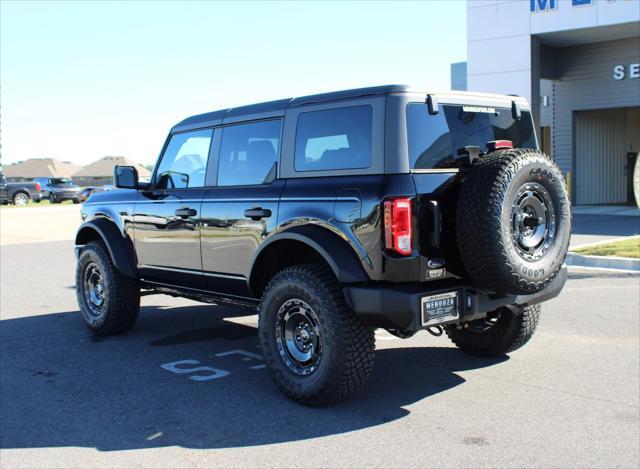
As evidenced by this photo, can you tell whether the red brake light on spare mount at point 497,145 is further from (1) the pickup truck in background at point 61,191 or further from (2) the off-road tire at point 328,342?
(1) the pickup truck in background at point 61,191

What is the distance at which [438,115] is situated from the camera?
4660 mm

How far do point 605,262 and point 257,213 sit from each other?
7.59 metres

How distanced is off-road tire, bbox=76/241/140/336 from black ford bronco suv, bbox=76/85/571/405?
1267 mm

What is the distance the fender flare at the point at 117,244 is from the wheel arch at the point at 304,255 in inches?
71.6

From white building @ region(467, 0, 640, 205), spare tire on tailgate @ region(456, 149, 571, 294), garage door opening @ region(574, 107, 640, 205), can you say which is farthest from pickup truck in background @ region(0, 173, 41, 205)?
spare tire on tailgate @ region(456, 149, 571, 294)

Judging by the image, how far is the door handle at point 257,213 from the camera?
16.6ft

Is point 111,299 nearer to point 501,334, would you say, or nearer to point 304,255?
point 304,255

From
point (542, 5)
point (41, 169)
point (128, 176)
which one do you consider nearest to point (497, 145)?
point (128, 176)

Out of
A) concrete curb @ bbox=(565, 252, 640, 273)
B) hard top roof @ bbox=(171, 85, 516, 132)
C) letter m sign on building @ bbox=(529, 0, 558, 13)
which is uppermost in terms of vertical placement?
letter m sign on building @ bbox=(529, 0, 558, 13)

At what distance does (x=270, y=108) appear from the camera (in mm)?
5340

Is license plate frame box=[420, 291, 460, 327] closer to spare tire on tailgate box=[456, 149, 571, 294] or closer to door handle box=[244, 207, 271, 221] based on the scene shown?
spare tire on tailgate box=[456, 149, 571, 294]

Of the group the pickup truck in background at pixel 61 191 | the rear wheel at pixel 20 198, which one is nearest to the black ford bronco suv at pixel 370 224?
the rear wheel at pixel 20 198

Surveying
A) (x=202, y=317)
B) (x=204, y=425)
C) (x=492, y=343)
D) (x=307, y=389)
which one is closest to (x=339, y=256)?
(x=307, y=389)

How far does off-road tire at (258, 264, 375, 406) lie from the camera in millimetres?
4496
